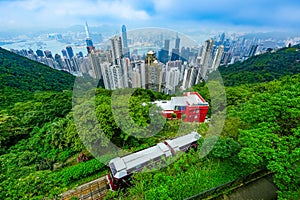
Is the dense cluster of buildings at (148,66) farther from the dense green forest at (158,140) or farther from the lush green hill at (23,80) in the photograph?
the lush green hill at (23,80)

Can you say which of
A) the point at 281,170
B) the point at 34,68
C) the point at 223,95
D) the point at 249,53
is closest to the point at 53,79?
the point at 34,68

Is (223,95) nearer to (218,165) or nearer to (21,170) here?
(218,165)

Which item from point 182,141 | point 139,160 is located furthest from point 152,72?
point 139,160

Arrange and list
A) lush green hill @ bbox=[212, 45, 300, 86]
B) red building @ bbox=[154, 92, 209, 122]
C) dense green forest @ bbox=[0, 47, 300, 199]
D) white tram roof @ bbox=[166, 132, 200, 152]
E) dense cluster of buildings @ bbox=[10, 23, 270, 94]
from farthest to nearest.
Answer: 1. lush green hill @ bbox=[212, 45, 300, 86]
2. dense cluster of buildings @ bbox=[10, 23, 270, 94]
3. red building @ bbox=[154, 92, 209, 122]
4. white tram roof @ bbox=[166, 132, 200, 152]
5. dense green forest @ bbox=[0, 47, 300, 199]

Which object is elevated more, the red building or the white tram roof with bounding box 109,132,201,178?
the white tram roof with bounding box 109,132,201,178

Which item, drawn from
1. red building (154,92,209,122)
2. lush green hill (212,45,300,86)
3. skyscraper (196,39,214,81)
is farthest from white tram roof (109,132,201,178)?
lush green hill (212,45,300,86)

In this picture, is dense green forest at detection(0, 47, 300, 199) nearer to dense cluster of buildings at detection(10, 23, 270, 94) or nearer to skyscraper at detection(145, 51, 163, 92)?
dense cluster of buildings at detection(10, 23, 270, 94)

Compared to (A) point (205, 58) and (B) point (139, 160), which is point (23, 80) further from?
(A) point (205, 58)
